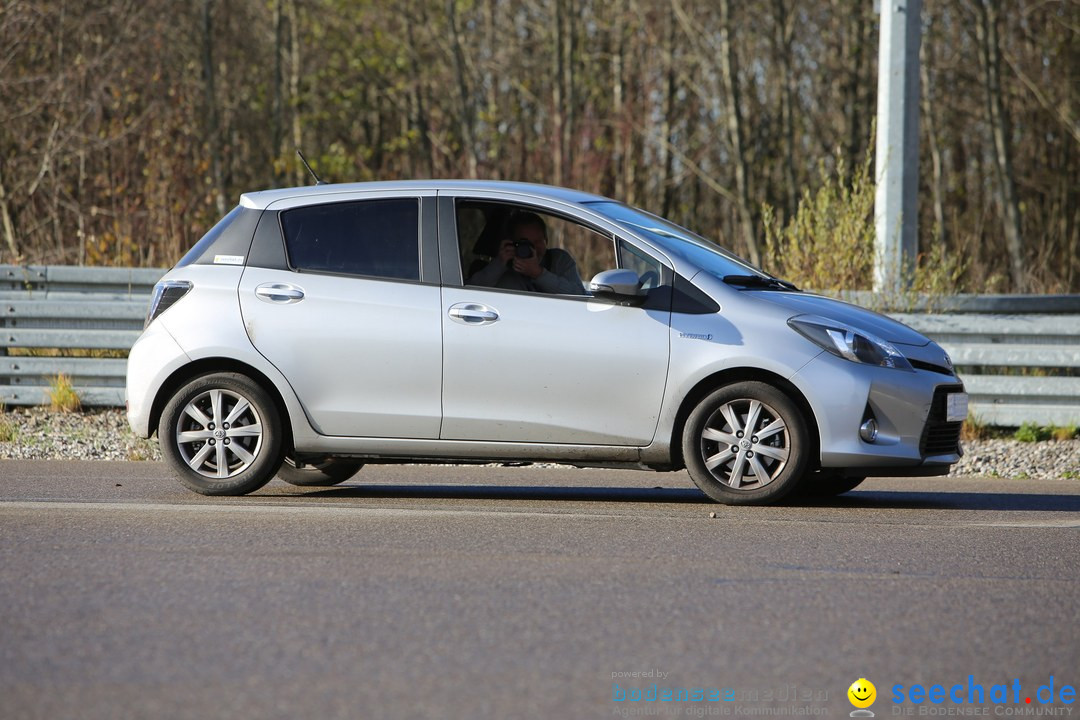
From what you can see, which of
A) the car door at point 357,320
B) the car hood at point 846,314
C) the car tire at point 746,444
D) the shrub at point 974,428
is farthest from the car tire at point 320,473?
the shrub at point 974,428

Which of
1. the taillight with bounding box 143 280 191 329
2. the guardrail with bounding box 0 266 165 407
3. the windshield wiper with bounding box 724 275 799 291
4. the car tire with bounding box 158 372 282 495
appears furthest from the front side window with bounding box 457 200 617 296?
the guardrail with bounding box 0 266 165 407

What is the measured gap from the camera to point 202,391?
8133 mm

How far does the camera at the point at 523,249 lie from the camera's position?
826 cm

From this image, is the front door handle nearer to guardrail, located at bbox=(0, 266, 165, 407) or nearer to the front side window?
the front side window

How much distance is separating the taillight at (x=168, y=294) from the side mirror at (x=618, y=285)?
7.58 ft

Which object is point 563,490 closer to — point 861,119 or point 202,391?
point 202,391

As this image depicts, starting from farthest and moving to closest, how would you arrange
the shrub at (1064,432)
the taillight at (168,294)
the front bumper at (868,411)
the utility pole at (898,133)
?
the utility pole at (898,133) → the shrub at (1064,432) → the taillight at (168,294) → the front bumper at (868,411)

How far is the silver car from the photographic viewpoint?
7.64 m

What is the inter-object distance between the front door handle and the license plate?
2.39 meters

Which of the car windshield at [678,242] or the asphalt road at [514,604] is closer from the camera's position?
the asphalt road at [514,604]

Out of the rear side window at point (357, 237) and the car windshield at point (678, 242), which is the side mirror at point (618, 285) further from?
the rear side window at point (357, 237)

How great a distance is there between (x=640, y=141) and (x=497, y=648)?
22.4 metres

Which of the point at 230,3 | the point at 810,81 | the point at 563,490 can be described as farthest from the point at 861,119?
the point at 563,490

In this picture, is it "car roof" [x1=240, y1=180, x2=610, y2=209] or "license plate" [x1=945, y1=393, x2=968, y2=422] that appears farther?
"car roof" [x1=240, y1=180, x2=610, y2=209]
